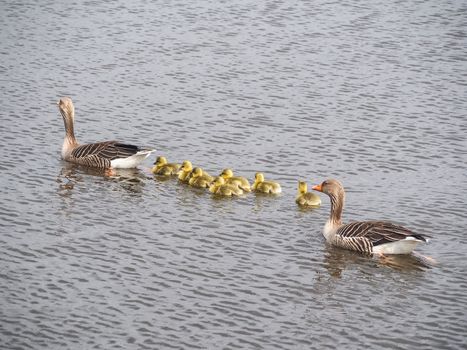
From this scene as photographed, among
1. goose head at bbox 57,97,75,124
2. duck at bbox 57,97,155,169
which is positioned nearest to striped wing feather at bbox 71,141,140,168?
duck at bbox 57,97,155,169

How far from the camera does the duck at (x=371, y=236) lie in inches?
659

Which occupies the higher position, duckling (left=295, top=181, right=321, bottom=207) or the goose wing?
the goose wing

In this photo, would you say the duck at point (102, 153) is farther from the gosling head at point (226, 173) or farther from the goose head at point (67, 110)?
the gosling head at point (226, 173)

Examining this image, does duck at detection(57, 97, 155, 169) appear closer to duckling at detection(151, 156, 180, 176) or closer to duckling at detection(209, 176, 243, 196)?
duckling at detection(151, 156, 180, 176)

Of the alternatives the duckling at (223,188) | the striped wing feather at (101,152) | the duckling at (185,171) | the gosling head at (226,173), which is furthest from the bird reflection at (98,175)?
the gosling head at (226,173)

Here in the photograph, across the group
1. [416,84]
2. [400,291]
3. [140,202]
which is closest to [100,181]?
[140,202]

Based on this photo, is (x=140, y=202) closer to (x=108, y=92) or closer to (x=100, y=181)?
(x=100, y=181)

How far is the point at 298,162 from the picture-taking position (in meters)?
21.2

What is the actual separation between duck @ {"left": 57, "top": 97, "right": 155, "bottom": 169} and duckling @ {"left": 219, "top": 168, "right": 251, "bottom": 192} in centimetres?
199

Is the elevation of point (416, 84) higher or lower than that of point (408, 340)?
higher

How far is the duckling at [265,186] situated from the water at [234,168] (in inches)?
6.3

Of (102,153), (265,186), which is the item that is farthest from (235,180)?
(102,153)

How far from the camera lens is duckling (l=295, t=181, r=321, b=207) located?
19016mm

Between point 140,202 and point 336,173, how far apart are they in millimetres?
4272
